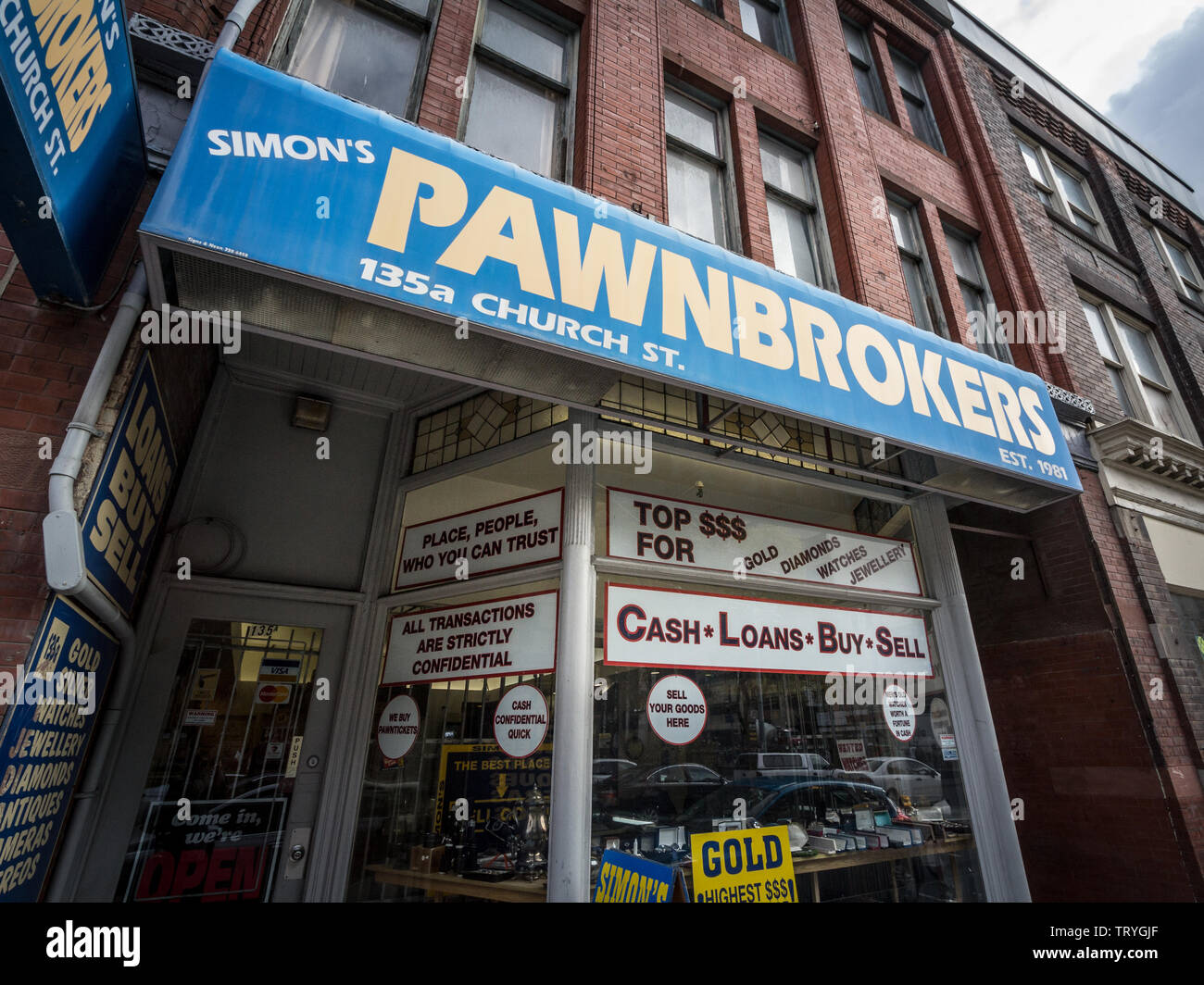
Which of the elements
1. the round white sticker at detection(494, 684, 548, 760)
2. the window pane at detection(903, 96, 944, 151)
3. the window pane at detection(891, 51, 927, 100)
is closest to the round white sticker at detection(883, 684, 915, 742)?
the round white sticker at detection(494, 684, 548, 760)

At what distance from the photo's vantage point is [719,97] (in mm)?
6902

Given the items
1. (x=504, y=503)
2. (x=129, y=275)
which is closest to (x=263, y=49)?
(x=129, y=275)

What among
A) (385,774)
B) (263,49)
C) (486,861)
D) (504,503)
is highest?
(263,49)

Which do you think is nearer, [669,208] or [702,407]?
[702,407]

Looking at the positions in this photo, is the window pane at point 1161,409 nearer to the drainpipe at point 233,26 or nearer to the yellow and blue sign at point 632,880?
the yellow and blue sign at point 632,880

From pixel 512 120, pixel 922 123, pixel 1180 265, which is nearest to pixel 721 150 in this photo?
pixel 512 120

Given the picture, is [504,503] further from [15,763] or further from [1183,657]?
Result: [1183,657]

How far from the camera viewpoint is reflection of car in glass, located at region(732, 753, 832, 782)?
4328 millimetres

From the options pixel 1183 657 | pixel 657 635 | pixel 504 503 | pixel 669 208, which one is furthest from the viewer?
pixel 1183 657

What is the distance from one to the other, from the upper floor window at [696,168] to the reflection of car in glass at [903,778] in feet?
16.4

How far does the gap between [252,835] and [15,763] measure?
2342 millimetres

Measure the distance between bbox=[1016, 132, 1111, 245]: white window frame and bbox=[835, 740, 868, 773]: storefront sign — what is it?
32.4 feet

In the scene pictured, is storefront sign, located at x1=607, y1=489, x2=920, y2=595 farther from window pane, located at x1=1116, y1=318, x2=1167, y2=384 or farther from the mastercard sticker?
window pane, located at x1=1116, y1=318, x2=1167, y2=384

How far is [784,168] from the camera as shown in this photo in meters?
7.32
